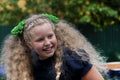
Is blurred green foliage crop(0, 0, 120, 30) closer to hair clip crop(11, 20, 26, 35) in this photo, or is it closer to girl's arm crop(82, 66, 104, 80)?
hair clip crop(11, 20, 26, 35)

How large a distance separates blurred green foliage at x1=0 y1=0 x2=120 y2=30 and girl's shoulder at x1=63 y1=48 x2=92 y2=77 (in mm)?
9694

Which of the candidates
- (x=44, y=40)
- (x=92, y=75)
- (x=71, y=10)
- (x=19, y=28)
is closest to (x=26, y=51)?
(x=19, y=28)

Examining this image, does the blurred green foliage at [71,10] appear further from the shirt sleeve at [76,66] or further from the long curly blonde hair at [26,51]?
the shirt sleeve at [76,66]

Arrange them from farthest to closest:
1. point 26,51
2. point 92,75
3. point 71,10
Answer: point 71,10 < point 26,51 < point 92,75

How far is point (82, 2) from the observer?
541 inches

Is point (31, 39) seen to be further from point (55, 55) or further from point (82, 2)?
point (82, 2)

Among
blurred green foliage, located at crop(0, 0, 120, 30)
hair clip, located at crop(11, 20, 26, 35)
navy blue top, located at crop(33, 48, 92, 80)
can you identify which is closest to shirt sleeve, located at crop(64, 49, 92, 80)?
navy blue top, located at crop(33, 48, 92, 80)

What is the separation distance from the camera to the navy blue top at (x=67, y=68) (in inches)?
137

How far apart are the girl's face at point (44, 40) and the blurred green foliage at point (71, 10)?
9.77m

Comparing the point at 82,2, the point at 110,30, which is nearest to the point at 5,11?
the point at 82,2

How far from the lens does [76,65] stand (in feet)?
11.5

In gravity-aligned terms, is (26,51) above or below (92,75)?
above

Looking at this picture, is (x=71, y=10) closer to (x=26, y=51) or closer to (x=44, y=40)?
(x=26, y=51)

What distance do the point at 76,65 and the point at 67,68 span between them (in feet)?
0.22
